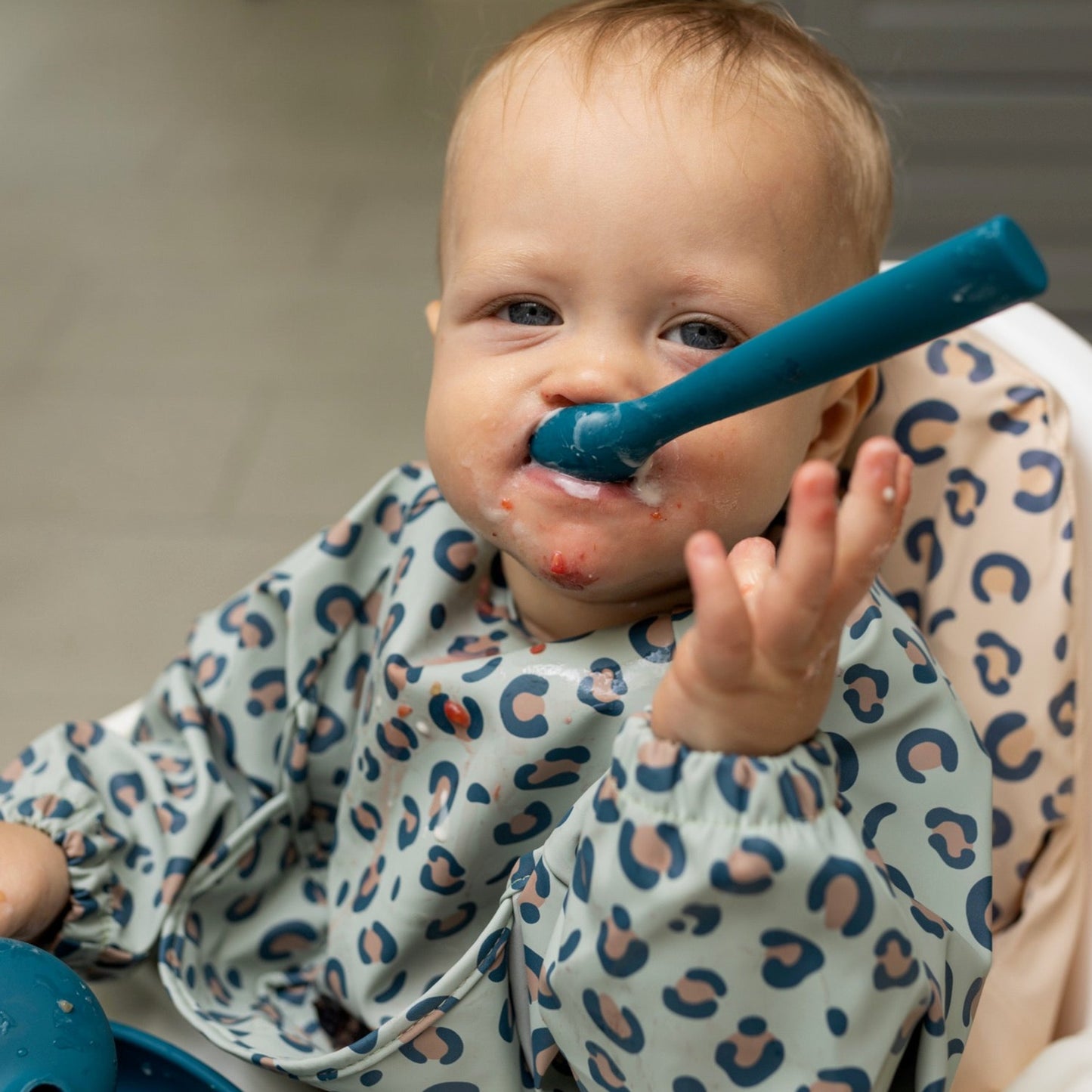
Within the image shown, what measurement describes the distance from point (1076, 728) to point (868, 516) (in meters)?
0.34

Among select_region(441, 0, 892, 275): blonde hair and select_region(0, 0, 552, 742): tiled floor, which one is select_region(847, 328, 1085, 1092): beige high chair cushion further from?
select_region(0, 0, 552, 742): tiled floor

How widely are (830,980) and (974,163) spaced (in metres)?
0.90

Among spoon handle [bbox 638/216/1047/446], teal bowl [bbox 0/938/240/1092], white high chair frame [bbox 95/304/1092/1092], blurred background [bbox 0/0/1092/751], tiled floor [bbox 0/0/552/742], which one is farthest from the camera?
tiled floor [bbox 0/0/552/742]

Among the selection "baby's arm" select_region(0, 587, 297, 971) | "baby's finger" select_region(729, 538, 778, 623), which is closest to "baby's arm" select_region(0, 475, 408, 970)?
"baby's arm" select_region(0, 587, 297, 971)

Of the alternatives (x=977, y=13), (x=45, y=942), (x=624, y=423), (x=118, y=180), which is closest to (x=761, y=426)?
(x=624, y=423)

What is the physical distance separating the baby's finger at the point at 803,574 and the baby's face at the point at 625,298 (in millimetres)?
149

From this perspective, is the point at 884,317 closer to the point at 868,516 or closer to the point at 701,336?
the point at 868,516

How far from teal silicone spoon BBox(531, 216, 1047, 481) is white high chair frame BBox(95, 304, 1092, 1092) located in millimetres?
288

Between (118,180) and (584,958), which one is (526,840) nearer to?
(584,958)

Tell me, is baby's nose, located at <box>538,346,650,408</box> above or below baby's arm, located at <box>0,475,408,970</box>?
above

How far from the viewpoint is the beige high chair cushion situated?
64 cm

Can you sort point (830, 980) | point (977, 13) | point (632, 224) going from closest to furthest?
point (830, 980)
point (632, 224)
point (977, 13)

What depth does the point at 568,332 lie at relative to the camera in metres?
0.55

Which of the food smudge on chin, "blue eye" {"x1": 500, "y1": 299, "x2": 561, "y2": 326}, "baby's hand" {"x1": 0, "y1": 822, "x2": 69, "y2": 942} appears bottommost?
"baby's hand" {"x1": 0, "y1": 822, "x2": 69, "y2": 942}
